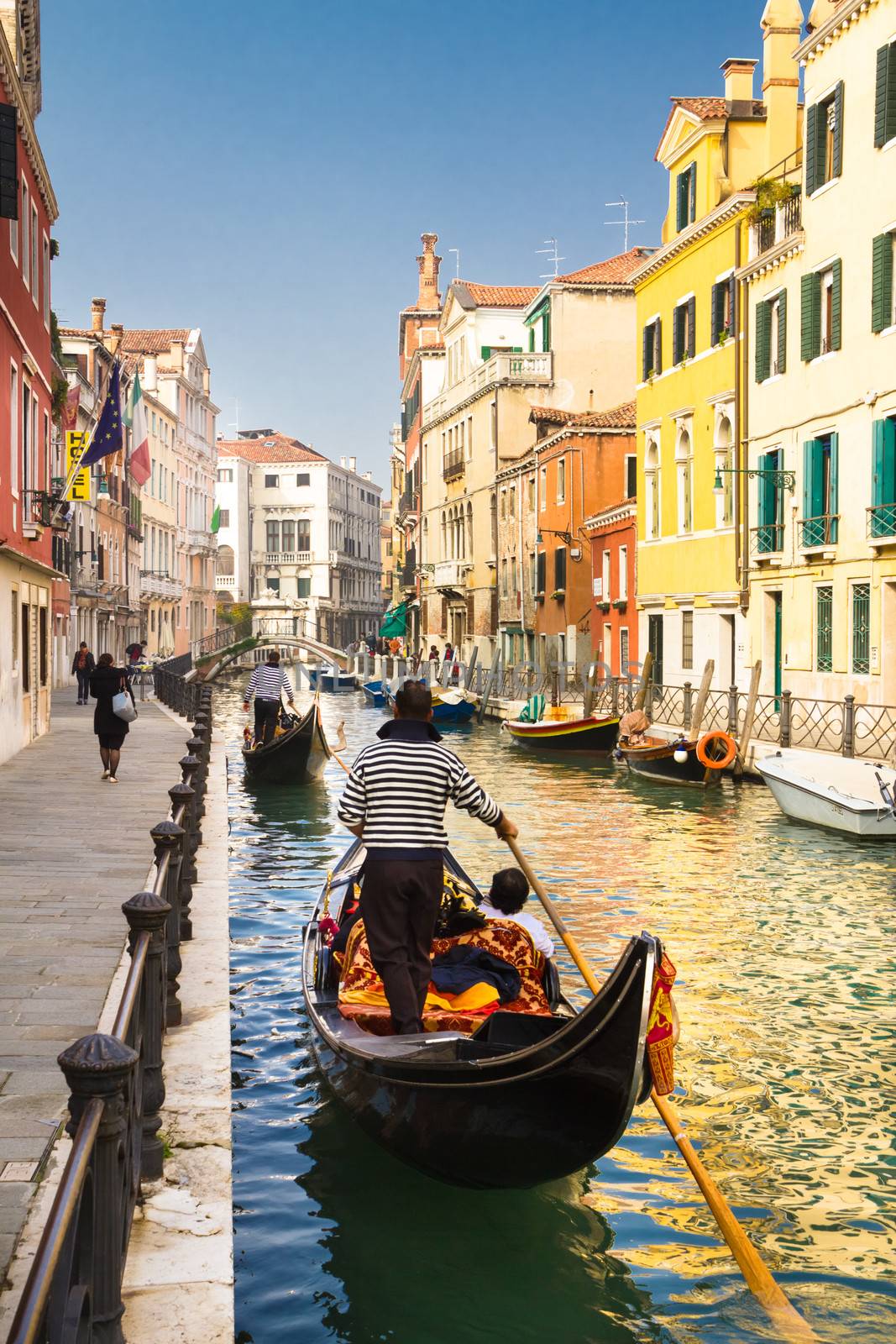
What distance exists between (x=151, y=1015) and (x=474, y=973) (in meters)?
1.85

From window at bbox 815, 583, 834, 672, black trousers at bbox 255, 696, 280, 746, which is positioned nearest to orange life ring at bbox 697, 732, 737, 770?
window at bbox 815, 583, 834, 672

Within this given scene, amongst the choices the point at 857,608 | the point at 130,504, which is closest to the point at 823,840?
the point at 857,608

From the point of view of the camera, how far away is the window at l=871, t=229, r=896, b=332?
1767 centimetres

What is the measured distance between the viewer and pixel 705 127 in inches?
941

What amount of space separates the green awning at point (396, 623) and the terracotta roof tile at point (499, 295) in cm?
1514

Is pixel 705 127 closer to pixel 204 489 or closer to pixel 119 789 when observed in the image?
pixel 119 789

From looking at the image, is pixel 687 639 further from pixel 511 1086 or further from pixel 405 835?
pixel 511 1086

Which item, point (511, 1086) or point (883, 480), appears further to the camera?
point (883, 480)

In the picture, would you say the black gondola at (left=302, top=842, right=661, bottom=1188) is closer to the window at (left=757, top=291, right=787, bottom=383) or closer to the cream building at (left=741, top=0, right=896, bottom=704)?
the cream building at (left=741, top=0, right=896, bottom=704)

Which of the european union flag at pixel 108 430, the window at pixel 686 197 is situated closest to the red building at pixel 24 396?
the european union flag at pixel 108 430

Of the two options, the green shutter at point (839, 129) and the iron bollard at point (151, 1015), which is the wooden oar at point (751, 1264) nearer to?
the iron bollard at point (151, 1015)

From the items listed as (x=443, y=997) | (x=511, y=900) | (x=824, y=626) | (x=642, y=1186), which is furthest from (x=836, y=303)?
(x=642, y=1186)

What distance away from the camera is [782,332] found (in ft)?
70.2

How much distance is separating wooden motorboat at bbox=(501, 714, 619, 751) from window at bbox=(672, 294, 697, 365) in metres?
6.63
